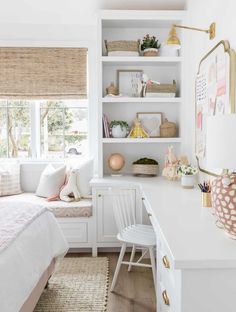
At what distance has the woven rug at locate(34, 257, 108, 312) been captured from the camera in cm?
A: 273

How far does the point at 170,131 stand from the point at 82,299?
77.8 inches

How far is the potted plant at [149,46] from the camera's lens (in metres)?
3.95

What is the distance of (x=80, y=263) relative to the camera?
3.60m

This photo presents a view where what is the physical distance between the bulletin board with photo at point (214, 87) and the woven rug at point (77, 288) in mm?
1327

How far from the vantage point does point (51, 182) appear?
4.12 m

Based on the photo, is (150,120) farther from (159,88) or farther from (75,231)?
(75,231)

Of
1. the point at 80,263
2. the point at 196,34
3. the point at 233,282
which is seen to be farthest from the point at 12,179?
the point at 233,282

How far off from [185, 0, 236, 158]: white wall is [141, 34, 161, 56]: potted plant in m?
0.32

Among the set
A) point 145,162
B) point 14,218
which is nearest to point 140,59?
point 145,162

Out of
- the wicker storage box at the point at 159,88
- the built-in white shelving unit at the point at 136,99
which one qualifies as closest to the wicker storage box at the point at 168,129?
the built-in white shelving unit at the point at 136,99

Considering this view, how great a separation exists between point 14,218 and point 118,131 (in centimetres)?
189

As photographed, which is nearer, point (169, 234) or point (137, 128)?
point (169, 234)

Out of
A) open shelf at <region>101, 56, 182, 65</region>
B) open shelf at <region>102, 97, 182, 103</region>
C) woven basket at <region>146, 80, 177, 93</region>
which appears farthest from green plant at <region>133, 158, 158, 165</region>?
open shelf at <region>101, 56, 182, 65</region>

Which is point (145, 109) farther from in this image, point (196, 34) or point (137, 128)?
point (196, 34)
